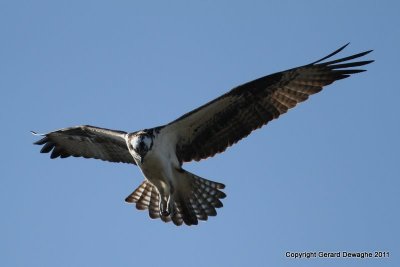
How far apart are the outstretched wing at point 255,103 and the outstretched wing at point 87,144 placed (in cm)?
117

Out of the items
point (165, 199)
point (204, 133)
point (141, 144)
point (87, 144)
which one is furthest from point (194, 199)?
point (87, 144)

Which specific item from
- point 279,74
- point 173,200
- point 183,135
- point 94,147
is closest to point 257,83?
point 279,74

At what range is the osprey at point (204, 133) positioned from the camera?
12742mm

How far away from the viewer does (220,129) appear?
43.3ft

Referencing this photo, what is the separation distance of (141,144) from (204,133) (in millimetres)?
1242

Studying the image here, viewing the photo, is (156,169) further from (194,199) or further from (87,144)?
(87,144)

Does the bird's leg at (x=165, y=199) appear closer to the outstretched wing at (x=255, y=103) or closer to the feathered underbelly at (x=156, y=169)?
the feathered underbelly at (x=156, y=169)

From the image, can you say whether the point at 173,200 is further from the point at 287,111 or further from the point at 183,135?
the point at 287,111

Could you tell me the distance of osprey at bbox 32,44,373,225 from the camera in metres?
12.7

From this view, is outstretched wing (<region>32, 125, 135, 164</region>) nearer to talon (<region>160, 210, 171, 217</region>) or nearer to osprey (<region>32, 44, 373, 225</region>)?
osprey (<region>32, 44, 373, 225</region>)

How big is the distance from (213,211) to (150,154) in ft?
5.56

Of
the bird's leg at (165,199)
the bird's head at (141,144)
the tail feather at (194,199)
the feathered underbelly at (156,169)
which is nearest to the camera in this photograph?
the bird's head at (141,144)

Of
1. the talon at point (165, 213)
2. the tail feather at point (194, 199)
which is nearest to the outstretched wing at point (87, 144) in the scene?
the tail feather at point (194, 199)

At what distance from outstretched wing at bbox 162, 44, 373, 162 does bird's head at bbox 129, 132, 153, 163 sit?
18.9 inches
